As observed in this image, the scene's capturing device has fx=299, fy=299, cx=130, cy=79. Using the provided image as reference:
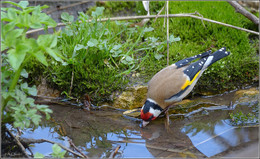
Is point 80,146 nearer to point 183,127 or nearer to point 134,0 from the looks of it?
point 183,127

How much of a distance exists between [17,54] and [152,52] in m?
2.74

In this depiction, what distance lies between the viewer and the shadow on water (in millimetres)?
3377

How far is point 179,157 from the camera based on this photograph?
3.27m

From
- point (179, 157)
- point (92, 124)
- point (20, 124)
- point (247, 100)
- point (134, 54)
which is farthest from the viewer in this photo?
point (134, 54)

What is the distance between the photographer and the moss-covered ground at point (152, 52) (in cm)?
442

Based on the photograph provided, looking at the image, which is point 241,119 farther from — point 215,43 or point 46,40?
point 46,40

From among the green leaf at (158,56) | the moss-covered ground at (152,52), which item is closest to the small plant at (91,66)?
the moss-covered ground at (152,52)

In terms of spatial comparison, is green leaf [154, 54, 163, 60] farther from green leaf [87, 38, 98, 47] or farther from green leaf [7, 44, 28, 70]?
green leaf [7, 44, 28, 70]

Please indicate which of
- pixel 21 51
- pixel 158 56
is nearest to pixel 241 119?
pixel 158 56

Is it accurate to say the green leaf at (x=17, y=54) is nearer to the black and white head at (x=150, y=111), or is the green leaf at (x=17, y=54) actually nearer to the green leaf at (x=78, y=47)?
the green leaf at (x=78, y=47)

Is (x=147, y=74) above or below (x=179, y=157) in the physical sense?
above

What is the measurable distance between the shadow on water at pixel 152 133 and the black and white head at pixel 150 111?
4.7 inches

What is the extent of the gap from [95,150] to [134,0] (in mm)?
4054

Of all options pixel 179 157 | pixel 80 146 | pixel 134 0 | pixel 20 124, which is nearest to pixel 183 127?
pixel 179 157
